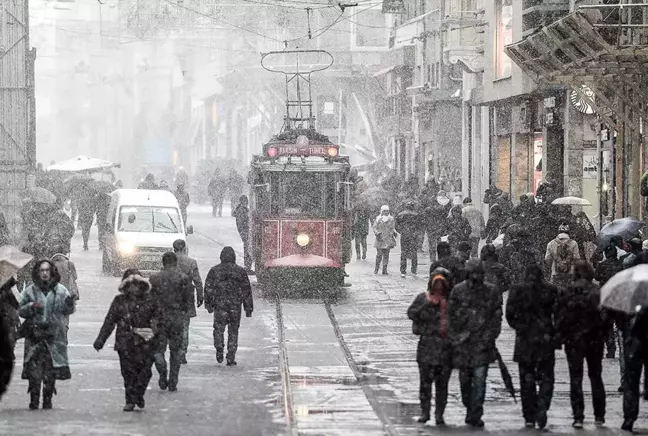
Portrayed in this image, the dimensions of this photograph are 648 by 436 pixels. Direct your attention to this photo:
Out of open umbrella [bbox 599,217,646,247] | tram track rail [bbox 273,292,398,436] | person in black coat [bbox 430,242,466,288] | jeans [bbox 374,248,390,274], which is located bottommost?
tram track rail [bbox 273,292,398,436]

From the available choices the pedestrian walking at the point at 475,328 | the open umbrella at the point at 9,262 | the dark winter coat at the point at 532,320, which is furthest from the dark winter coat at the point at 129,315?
the dark winter coat at the point at 532,320

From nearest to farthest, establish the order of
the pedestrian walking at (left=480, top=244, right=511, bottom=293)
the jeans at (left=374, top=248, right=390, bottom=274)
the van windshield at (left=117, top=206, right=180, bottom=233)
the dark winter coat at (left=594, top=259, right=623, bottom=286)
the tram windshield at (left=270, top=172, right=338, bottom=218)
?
the pedestrian walking at (left=480, top=244, right=511, bottom=293)
the dark winter coat at (left=594, top=259, right=623, bottom=286)
the tram windshield at (left=270, top=172, right=338, bottom=218)
the van windshield at (left=117, top=206, right=180, bottom=233)
the jeans at (left=374, top=248, right=390, bottom=274)

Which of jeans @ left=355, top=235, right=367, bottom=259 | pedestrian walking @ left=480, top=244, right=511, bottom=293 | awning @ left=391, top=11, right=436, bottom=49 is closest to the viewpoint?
pedestrian walking @ left=480, top=244, right=511, bottom=293

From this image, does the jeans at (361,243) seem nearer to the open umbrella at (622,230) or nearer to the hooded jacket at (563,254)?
the hooded jacket at (563,254)

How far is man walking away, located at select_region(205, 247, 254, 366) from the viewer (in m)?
19.1

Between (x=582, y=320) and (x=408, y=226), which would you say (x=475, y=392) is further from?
(x=408, y=226)

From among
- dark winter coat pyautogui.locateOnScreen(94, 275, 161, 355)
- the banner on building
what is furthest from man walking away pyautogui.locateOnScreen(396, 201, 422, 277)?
the banner on building

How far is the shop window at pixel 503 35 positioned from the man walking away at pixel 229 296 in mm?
22222

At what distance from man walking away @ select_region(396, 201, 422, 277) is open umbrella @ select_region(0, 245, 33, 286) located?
60.1 feet

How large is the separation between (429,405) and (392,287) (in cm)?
1690

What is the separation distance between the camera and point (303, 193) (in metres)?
29.2

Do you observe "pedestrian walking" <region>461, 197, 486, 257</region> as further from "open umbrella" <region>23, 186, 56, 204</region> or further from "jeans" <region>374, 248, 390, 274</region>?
"open umbrella" <region>23, 186, 56, 204</region>

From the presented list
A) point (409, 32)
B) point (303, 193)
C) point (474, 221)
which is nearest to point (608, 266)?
point (303, 193)

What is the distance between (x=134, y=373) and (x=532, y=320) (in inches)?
→ 148
